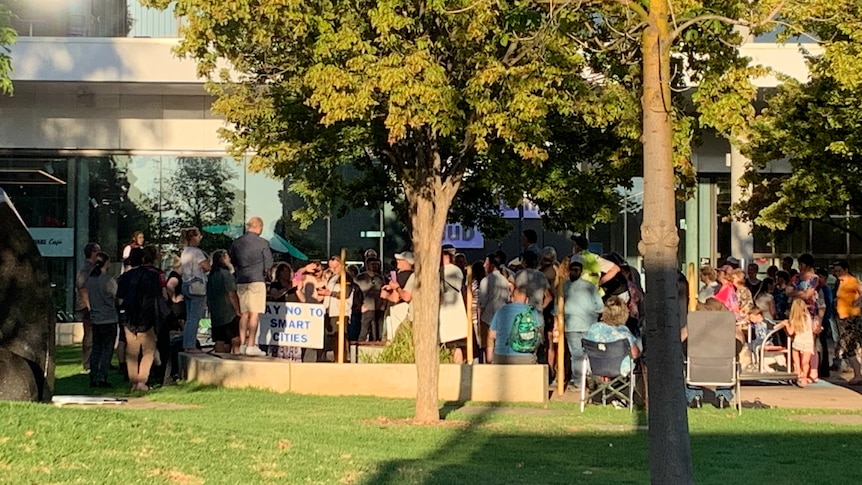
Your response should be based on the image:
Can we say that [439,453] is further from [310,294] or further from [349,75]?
[310,294]

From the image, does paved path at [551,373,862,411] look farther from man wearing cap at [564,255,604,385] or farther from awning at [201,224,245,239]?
awning at [201,224,245,239]

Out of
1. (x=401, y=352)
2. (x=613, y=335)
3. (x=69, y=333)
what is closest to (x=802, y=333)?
(x=613, y=335)

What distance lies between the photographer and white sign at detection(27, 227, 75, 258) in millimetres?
35188

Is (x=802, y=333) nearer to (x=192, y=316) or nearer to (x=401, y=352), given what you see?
(x=401, y=352)

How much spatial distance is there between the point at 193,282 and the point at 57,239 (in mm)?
17316

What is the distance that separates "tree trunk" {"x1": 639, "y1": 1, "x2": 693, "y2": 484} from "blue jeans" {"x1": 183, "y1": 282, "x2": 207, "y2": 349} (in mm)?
12263

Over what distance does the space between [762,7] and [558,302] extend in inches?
289

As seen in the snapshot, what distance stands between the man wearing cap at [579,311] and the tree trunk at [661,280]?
9773mm

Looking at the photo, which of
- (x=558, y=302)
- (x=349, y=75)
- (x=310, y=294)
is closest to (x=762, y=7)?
(x=349, y=75)

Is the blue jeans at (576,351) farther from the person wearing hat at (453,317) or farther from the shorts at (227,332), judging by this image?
the shorts at (227,332)

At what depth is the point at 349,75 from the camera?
42.9ft

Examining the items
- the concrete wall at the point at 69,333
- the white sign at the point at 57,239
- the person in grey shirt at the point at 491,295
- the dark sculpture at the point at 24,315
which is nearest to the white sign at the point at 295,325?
the person in grey shirt at the point at 491,295

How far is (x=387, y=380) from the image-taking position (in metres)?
17.4

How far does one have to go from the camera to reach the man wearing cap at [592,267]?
18.5m
